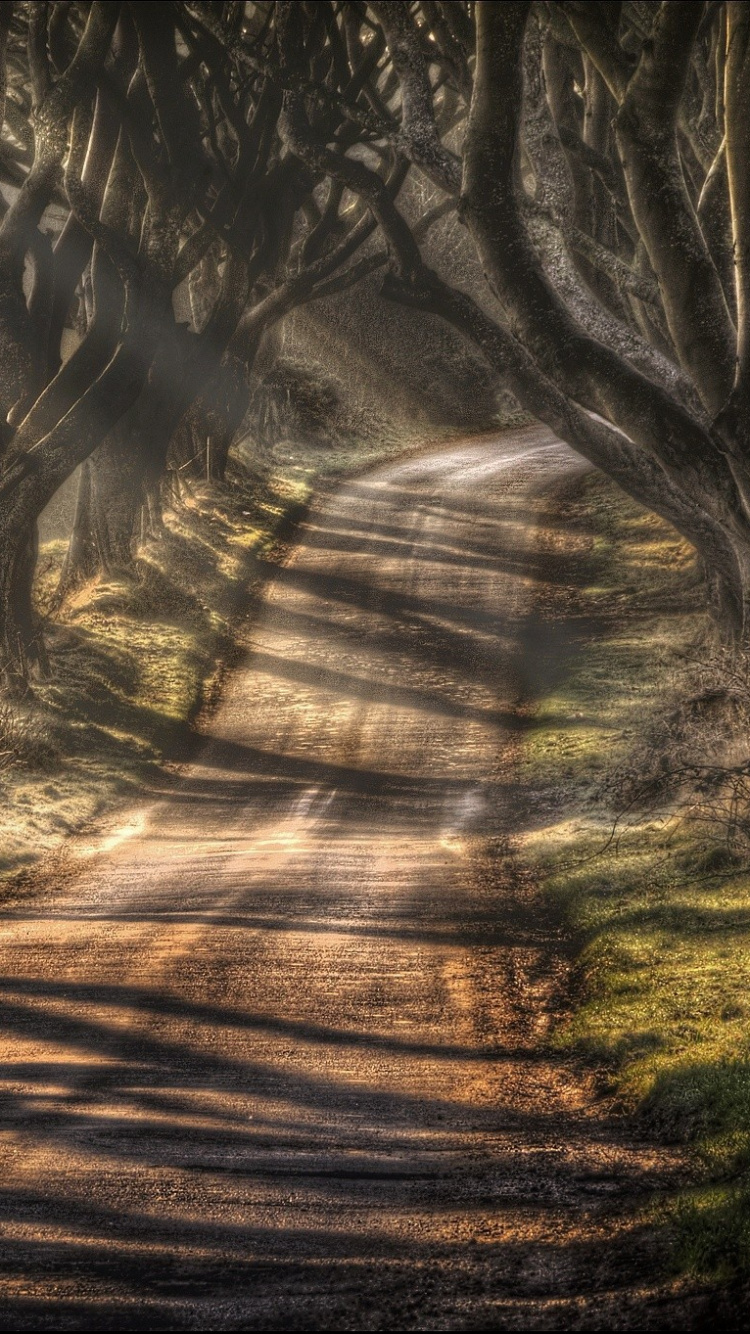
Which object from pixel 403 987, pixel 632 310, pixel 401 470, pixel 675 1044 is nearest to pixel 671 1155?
pixel 675 1044

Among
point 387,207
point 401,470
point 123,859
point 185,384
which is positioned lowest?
point 123,859

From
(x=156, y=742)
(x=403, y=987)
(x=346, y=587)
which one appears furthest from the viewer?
(x=346, y=587)

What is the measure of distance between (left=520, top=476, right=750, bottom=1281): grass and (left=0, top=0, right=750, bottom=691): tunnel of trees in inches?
51.2

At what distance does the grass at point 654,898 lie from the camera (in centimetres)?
568

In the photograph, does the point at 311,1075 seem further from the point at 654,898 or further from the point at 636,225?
the point at 636,225

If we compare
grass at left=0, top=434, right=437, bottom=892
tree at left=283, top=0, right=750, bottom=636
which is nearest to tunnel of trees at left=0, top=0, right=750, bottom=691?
tree at left=283, top=0, right=750, bottom=636

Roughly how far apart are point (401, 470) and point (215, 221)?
10651mm

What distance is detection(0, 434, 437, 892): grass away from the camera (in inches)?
546

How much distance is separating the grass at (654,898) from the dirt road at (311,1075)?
259 mm

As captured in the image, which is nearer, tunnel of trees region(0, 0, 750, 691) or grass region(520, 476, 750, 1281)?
grass region(520, 476, 750, 1281)

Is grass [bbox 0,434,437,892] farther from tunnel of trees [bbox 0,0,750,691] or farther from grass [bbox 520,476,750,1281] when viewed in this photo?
grass [bbox 520,476,750,1281]

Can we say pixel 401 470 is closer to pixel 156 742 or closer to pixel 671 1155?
pixel 156 742

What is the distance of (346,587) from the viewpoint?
71.2 feet

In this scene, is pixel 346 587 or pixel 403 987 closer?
pixel 403 987
